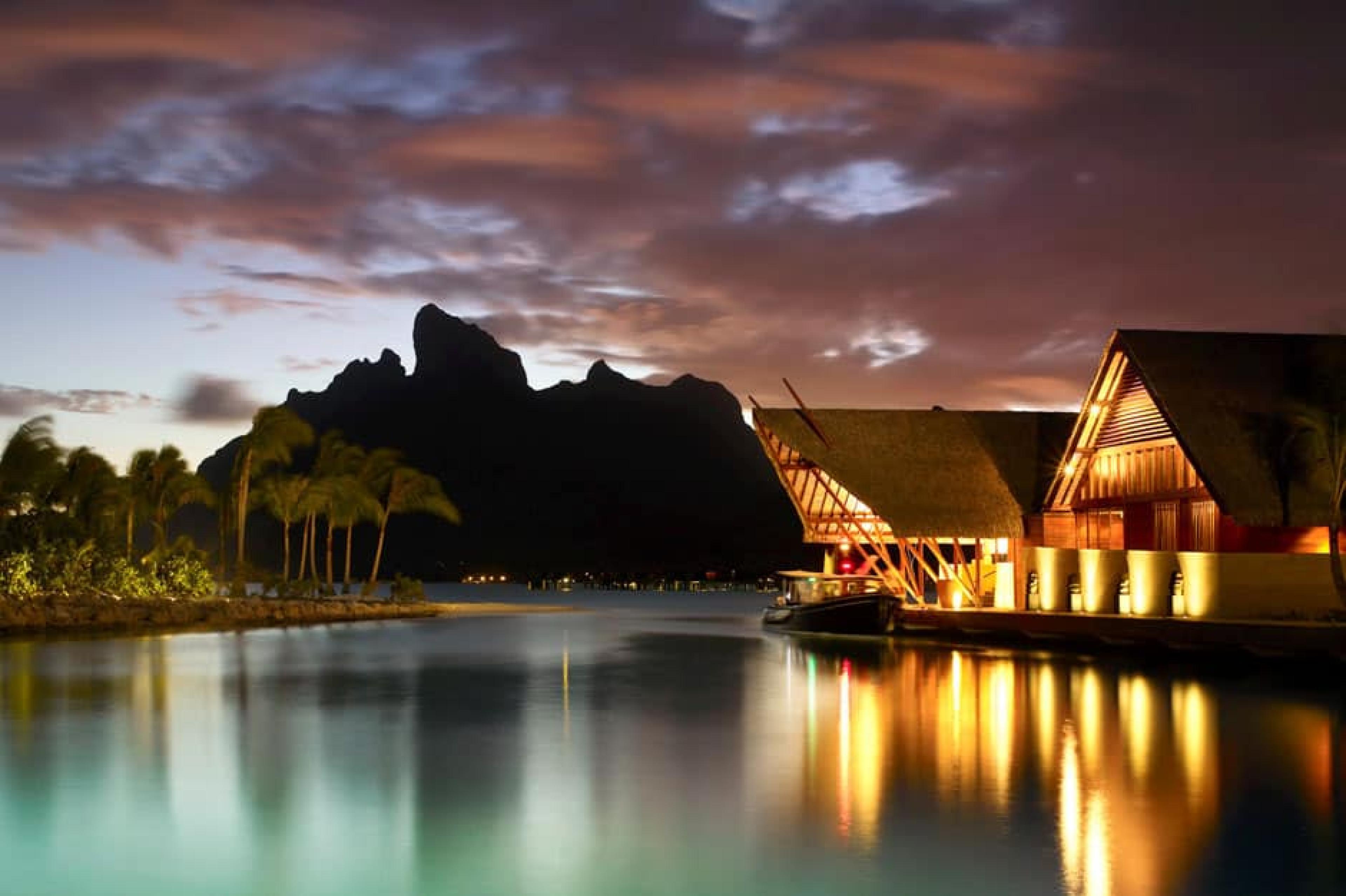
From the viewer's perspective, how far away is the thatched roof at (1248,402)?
36.8 m

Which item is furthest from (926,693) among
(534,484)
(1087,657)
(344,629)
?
(534,484)

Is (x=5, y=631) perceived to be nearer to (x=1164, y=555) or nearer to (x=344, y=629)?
(x=344, y=629)

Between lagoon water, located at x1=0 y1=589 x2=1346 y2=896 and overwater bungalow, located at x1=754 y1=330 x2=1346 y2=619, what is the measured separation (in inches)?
169

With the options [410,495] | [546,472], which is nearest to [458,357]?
[546,472]

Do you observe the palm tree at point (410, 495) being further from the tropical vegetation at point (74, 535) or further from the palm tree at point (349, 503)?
the tropical vegetation at point (74, 535)

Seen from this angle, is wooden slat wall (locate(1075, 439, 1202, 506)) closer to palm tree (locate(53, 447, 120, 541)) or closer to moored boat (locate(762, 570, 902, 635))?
moored boat (locate(762, 570, 902, 635))

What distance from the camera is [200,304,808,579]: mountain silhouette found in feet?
553

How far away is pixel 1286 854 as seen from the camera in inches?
496

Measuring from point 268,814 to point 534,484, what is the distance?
155396 millimetres

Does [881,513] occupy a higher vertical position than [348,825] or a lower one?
higher

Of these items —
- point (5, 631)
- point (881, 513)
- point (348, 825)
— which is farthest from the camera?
point (881, 513)

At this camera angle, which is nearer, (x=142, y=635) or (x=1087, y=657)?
(x=1087, y=657)

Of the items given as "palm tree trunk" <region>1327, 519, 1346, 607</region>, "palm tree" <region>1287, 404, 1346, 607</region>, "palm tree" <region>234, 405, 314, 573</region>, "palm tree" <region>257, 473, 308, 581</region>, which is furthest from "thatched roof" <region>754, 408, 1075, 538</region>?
"palm tree" <region>257, 473, 308, 581</region>

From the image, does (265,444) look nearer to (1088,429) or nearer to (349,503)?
(349,503)
